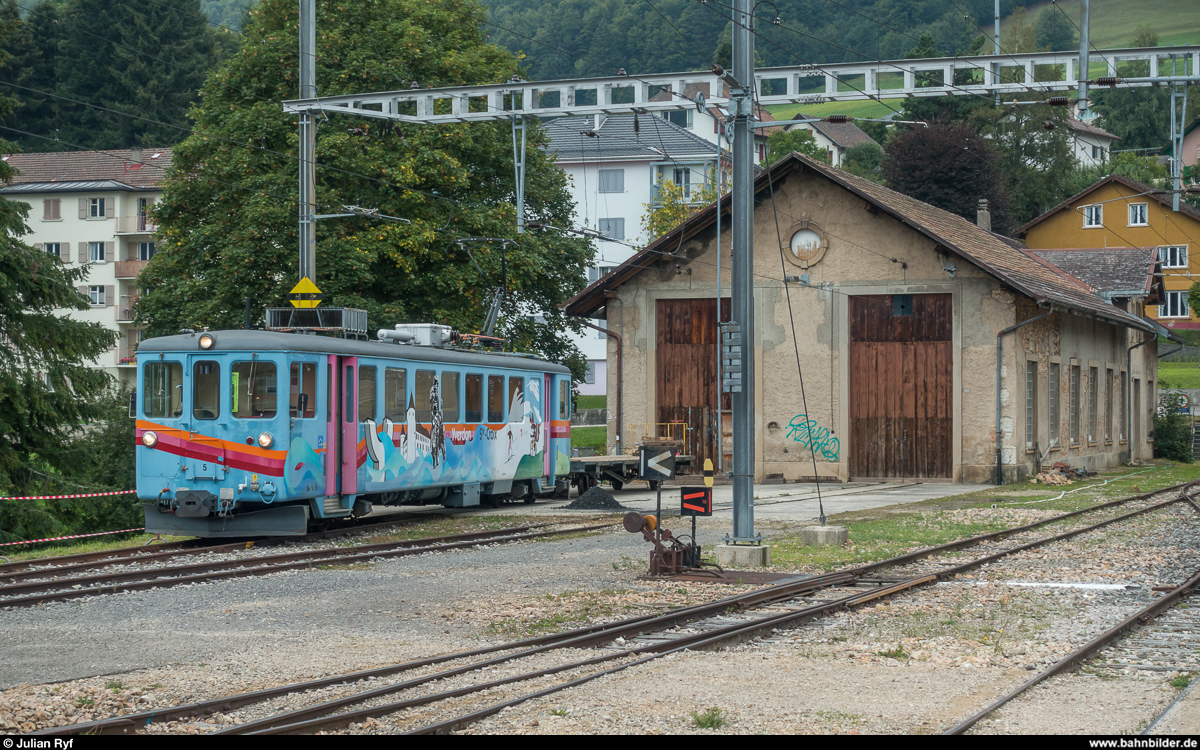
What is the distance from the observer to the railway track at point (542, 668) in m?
7.33

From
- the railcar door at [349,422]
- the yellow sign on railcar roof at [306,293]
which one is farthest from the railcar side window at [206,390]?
the yellow sign on railcar roof at [306,293]

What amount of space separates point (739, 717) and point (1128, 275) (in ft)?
128

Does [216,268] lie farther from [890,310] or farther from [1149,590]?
[1149,590]

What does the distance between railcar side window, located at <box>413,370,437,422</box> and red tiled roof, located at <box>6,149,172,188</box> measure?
5225 cm

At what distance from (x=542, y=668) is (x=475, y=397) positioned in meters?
13.7

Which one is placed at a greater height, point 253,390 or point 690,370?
point 690,370

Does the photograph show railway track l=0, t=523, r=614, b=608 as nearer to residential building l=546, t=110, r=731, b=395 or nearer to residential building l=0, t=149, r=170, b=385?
residential building l=546, t=110, r=731, b=395

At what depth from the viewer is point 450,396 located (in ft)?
71.1

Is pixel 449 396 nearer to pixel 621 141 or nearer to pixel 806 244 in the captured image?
pixel 806 244

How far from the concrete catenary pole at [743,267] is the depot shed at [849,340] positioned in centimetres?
1513

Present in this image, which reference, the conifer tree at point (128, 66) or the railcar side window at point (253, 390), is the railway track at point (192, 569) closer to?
the railcar side window at point (253, 390)

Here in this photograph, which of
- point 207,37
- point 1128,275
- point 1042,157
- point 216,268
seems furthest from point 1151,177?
point 216,268

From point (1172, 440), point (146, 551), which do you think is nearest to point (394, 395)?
point (146, 551)

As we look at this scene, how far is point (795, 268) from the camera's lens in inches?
1308
